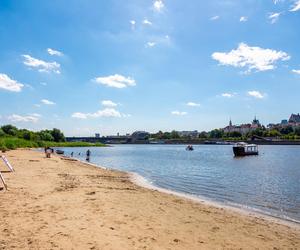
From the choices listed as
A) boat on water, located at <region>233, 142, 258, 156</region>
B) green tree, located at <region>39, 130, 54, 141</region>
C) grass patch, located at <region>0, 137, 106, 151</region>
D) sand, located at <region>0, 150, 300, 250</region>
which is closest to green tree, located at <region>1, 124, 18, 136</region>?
grass patch, located at <region>0, 137, 106, 151</region>

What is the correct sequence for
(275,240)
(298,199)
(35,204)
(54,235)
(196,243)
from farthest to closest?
(298,199) → (35,204) → (275,240) → (196,243) → (54,235)

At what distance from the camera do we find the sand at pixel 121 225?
31.1 feet

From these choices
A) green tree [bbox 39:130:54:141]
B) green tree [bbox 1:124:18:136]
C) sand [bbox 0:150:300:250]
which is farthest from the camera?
green tree [bbox 39:130:54:141]

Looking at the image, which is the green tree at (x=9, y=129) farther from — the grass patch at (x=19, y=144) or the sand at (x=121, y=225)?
the sand at (x=121, y=225)

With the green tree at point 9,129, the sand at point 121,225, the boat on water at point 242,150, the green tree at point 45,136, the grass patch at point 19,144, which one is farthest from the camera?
the green tree at point 45,136

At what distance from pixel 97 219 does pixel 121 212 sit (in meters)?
2.04

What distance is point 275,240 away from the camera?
38.8ft

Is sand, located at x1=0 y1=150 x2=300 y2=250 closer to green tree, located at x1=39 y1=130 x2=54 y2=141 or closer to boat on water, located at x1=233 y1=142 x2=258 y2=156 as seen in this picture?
boat on water, located at x1=233 y1=142 x2=258 y2=156

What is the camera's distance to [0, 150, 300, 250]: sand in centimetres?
949

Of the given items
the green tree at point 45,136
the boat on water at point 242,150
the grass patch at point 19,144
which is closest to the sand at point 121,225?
the grass patch at point 19,144

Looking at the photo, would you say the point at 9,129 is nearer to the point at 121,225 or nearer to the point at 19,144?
the point at 19,144

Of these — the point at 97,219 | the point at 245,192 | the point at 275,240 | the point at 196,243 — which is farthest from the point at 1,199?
the point at 245,192

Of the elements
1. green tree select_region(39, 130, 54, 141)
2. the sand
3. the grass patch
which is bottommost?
the sand

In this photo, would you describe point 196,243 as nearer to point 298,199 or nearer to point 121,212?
point 121,212
